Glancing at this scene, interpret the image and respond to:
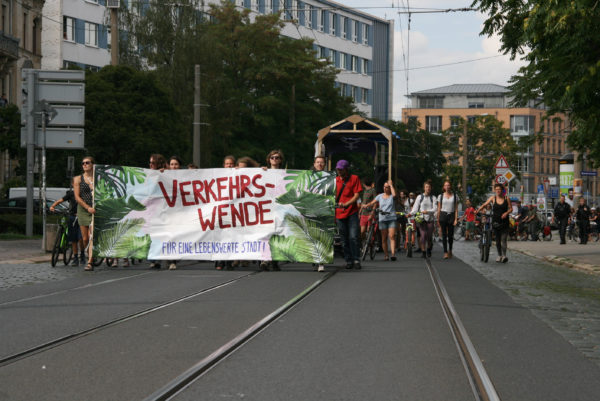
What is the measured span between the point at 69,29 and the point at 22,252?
151 ft

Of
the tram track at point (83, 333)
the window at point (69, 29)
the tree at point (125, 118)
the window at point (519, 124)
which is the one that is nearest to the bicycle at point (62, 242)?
the tram track at point (83, 333)

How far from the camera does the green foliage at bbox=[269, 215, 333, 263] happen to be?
54.9ft

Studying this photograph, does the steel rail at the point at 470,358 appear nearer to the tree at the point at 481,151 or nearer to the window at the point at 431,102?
the tree at the point at 481,151

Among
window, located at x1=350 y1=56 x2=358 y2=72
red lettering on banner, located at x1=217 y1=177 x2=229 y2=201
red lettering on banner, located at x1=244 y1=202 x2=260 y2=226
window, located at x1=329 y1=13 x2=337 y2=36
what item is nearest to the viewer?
red lettering on banner, located at x1=244 y1=202 x2=260 y2=226

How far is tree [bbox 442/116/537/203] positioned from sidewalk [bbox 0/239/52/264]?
67600mm

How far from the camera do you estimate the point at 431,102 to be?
149 meters

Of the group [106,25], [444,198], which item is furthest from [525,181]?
[444,198]

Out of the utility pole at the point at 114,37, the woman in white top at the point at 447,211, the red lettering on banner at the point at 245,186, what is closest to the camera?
the red lettering on banner at the point at 245,186

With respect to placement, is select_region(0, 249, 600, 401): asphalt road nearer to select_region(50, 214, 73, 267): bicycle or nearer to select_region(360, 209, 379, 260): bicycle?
select_region(50, 214, 73, 267): bicycle

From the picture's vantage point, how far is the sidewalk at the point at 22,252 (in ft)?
64.0

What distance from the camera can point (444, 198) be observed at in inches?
869

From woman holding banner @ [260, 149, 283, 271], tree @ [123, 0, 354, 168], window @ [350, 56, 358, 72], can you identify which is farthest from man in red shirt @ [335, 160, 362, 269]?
window @ [350, 56, 358, 72]

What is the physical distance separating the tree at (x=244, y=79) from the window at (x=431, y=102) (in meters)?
86.8

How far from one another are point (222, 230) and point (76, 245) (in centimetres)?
288
